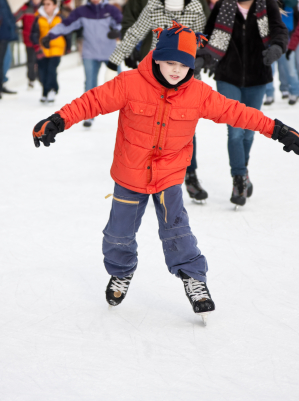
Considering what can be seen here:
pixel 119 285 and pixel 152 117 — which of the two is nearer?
pixel 152 117

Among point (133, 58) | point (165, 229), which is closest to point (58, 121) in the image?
point (165, 229)

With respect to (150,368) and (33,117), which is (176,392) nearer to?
(150,368)

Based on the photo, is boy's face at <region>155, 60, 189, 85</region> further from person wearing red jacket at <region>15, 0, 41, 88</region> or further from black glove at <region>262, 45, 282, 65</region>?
person wearing red jacket at <region>15, 0, 41, 88</region>

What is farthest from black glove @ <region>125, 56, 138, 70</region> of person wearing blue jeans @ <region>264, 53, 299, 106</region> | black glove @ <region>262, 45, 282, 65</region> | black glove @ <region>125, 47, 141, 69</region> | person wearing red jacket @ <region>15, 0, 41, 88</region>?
person wearing red jacket @ <region>15, 0, 41, 88</region>

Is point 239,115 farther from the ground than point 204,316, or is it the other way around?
point 239,115

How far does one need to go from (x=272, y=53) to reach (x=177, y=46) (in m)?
1.56

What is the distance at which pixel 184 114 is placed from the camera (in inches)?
Answer: 87.6

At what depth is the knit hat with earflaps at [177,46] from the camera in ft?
6.92

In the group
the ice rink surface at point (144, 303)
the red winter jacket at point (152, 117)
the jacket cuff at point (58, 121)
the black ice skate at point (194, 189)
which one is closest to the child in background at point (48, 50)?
the ice rink surface at point (144, 303)

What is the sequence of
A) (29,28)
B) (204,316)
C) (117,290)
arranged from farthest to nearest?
(29,28), (117,290), (204,316)

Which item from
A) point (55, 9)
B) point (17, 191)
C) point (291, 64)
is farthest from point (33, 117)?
point (291, 64)

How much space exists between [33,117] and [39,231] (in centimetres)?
389

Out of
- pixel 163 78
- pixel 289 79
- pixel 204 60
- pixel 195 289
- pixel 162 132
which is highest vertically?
pixel 163 78

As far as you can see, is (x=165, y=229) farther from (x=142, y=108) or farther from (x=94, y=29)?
(x=94, y=29)
